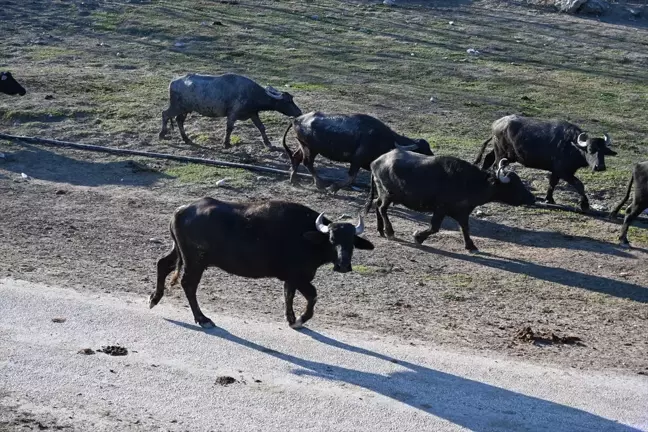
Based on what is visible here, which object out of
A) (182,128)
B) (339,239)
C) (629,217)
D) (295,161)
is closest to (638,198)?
(629,217)

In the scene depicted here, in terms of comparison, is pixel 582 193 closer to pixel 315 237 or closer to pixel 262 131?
pixel 262 131

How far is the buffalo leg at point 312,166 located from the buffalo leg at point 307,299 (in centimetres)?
747

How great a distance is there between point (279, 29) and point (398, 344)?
24.1 m

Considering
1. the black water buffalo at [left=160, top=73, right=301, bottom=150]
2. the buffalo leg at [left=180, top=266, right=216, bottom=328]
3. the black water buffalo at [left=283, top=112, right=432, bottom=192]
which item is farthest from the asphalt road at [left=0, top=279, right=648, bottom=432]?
the black water buffalo at [left=160, top=73, right=301, bottom=150]

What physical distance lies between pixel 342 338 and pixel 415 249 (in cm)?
455

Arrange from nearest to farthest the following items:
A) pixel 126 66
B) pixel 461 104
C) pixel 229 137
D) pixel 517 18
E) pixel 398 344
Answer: pixel 398 344, pixel 229 137, pixel 461 104, pixel 126 66, pixel 517 18

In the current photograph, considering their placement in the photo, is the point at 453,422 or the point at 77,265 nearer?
the point at 453,422

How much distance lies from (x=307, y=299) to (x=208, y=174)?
8.29 m

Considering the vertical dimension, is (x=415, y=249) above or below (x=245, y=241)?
below

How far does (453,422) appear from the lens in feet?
32.2

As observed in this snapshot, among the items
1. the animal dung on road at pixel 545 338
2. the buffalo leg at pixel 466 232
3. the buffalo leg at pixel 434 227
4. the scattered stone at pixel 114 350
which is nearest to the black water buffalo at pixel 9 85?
the buffalo leg at pixel 434 227

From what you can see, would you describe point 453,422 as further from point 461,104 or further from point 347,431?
point 461,104

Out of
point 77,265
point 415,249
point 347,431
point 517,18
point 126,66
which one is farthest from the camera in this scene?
point 517,18

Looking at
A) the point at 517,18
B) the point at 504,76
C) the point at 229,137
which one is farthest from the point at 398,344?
the point at 517,18
